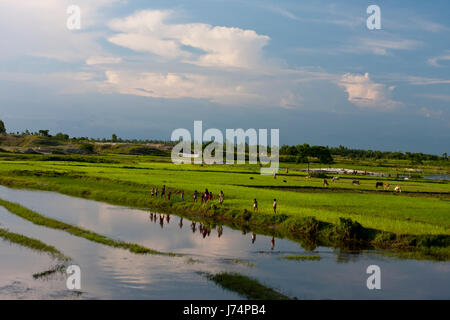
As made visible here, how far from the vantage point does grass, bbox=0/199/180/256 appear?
2120 cm

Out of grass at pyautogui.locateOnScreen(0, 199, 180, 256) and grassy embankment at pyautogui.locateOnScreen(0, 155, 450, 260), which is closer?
grass at pyautogui.locateOnScreen(0, 199, 180, 256)

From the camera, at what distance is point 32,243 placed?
2156 cm

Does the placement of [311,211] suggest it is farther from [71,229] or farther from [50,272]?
[50,272]

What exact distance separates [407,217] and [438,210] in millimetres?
5631

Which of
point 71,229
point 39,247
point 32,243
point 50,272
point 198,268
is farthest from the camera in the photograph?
point 71,229

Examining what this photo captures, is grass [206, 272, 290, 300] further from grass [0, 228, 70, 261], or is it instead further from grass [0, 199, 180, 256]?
grass [0, 228, 70, 261]

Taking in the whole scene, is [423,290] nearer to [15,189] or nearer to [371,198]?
[371,198]

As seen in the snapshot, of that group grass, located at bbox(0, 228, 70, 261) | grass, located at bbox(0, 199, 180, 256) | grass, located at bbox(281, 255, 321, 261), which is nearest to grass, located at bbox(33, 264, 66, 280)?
grass, located at bbox(0, 228, 70, 261)

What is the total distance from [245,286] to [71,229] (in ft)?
46.5

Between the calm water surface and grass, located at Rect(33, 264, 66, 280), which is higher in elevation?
grass, located at Rect(33, 264, 66, 280)

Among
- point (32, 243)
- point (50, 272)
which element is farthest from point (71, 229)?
point (50, 272)

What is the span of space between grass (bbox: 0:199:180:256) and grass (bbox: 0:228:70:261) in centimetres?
28

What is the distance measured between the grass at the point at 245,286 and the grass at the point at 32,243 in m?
7.66

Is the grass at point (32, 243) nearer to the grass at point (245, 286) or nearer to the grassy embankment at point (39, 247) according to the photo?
the grassy embankment at point (39, 247)
